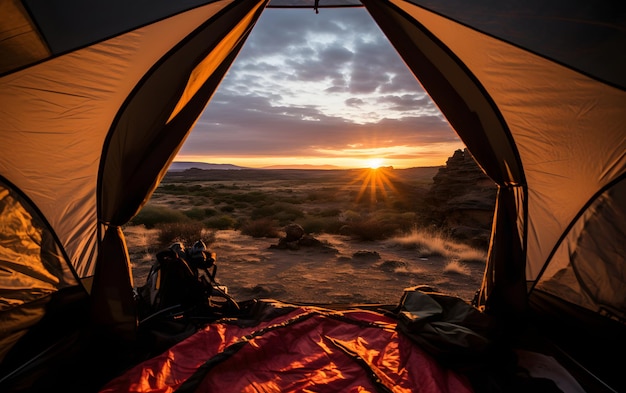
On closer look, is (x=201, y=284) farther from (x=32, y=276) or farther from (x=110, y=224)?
(x=32, y=276)

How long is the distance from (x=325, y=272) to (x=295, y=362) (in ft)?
14.0

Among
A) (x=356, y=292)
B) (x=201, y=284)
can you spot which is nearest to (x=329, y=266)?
(x=356, y=292)

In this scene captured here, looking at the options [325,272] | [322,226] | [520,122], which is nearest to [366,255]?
[325,272]

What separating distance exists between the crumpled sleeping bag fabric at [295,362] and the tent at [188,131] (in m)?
0.39

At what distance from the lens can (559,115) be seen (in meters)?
3.32

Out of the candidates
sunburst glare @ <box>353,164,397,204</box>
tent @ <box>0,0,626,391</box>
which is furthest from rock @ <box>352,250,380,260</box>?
sunburst glare @ <box>353,164,397,204</box>

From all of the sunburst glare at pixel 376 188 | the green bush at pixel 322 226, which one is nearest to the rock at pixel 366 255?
the green bush at pixel 322 226

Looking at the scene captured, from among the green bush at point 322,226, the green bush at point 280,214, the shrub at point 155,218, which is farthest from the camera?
the green bush at point 280,214

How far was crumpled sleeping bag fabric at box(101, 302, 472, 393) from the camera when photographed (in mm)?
2650

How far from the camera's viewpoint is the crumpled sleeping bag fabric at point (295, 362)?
2.65m

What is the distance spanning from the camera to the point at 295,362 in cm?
296

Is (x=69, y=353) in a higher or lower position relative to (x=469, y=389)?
lower

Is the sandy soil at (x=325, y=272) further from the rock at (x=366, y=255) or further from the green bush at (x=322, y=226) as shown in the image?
the green bush at (x=322, y=226)

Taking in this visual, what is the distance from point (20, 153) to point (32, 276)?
1.25 meters
